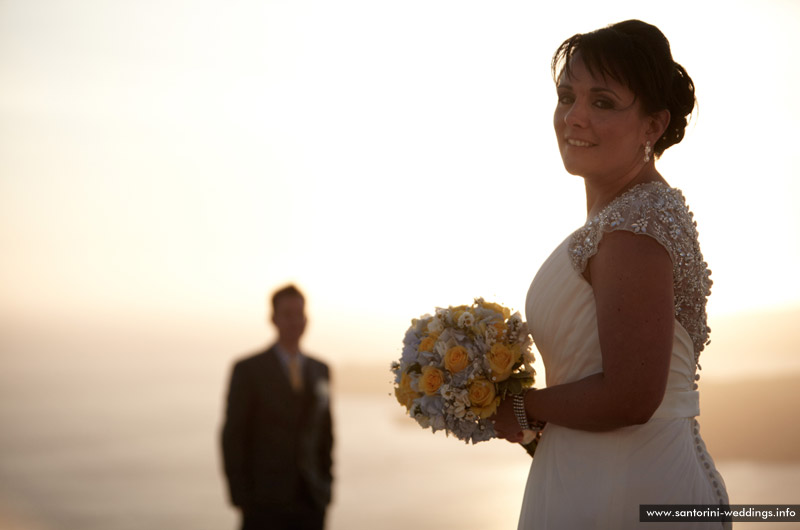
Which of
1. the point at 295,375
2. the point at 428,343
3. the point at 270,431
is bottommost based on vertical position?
the point at 428,343

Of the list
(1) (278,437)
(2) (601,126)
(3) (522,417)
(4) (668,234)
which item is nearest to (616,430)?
(3) (522,417)

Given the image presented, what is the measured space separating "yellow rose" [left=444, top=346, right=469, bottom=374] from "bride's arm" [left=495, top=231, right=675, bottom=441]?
0.36 meters

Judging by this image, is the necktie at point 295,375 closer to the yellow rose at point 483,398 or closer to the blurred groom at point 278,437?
the blurred groom at point 278,437

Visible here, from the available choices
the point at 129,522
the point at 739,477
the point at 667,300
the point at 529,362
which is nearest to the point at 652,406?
the point at 667,300

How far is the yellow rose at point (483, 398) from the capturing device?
8.12 ft

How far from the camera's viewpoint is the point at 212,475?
407 inches

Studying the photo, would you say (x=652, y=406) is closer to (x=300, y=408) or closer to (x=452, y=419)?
(x=452, y=419)

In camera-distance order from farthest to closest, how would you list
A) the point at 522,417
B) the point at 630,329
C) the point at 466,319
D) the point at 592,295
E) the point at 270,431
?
1. the point at 270,431
2. the point at 466,319
3. the point at 522,417
4. the point at 592,295
5. the point at 630,329

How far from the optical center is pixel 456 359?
2521 mm

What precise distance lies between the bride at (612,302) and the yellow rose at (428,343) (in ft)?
0.85

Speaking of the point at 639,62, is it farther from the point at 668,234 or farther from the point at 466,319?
the point at 466,319

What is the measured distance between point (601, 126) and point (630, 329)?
55cm

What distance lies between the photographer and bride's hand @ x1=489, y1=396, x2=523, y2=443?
249cm

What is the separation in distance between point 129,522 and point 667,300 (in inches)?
288
